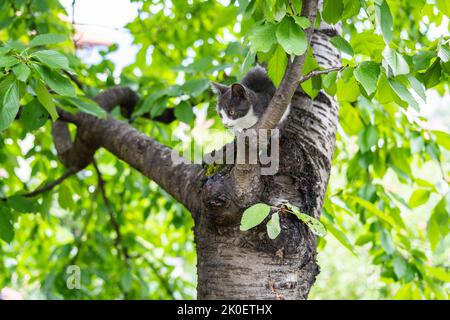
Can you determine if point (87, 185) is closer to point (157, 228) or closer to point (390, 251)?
point (157, 228)

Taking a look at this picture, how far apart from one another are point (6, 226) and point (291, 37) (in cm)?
122

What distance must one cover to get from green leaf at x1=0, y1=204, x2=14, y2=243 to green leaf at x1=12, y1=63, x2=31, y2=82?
2.62 ft

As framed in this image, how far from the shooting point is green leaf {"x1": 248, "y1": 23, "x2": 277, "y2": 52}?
44.5 inches

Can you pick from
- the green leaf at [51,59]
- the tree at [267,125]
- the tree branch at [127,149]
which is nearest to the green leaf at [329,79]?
the tree at [267,125]

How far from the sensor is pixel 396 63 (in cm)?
112

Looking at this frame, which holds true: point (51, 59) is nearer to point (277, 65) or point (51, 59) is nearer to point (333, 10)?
point (277, 65)

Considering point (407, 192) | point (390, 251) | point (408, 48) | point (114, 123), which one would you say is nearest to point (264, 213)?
point (408, 48)

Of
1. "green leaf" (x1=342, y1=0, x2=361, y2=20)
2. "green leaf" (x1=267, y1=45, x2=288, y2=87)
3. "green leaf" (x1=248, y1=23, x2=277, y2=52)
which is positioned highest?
"green leaf" (x1=342, y1=0, x2=361, y2=20)

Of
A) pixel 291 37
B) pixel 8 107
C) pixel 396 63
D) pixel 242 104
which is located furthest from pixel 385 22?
pixel 242 104

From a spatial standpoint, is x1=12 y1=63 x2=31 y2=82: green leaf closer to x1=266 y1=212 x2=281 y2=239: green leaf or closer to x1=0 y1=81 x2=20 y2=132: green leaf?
x1=0 y1=81 x2=20 y2=132: green leaf

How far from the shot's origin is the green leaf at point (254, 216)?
1.21 m

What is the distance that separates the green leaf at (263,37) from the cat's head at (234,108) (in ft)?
3.25

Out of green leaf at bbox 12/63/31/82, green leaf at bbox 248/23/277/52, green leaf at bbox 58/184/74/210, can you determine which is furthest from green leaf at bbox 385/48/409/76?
green leaf at bbox 58/184/74/210
